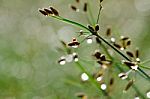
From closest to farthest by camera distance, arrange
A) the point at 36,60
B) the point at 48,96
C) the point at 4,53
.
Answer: the point at 48,96, the point at 36,60, the point at 4,53

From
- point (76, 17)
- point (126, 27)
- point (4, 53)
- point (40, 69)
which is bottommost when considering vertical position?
point (40, 69)

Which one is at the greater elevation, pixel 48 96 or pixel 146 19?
pixel 146 19

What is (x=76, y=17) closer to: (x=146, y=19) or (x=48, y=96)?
(x=146, y=19)

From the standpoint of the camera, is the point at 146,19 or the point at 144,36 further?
the point at 146,19

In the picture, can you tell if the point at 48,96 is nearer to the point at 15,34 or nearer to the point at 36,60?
the point at 36,60

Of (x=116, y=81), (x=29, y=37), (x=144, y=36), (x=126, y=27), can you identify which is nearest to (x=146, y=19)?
(x=126, y=27)

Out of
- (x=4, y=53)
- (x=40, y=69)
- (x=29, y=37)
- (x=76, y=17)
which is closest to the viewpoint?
(x=40, y=69)
